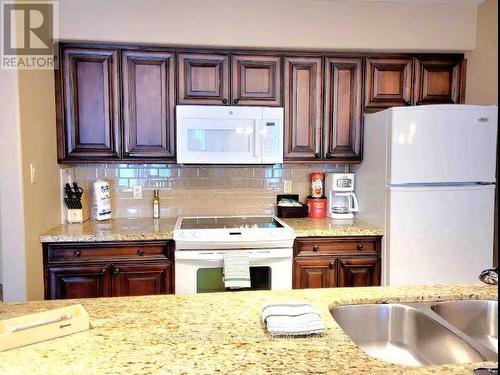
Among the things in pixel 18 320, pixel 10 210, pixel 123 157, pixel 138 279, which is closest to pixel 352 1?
pixel 123 157

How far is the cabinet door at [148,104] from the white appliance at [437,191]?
1.54m

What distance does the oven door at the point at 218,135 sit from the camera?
281 cm

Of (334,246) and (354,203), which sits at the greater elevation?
(354,203)

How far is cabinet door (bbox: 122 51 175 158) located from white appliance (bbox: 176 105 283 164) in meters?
0.14

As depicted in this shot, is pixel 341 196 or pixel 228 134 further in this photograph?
pixel 341 196

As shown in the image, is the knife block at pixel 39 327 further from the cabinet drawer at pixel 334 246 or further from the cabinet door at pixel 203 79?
the cabinet door at pixel 203 79

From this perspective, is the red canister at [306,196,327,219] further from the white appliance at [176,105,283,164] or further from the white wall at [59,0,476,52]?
the white wall at [59,0,476,52]

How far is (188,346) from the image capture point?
104 cm

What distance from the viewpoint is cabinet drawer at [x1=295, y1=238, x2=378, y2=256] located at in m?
2.77


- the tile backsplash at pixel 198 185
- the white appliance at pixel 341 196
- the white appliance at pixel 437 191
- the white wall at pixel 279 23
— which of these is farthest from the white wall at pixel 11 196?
the white appliance at pixel 437 191

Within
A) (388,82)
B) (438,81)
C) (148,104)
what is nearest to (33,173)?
(148,104)

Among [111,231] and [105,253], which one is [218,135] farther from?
[105,253]

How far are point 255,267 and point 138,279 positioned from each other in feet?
2.61

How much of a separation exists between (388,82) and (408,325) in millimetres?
2166
